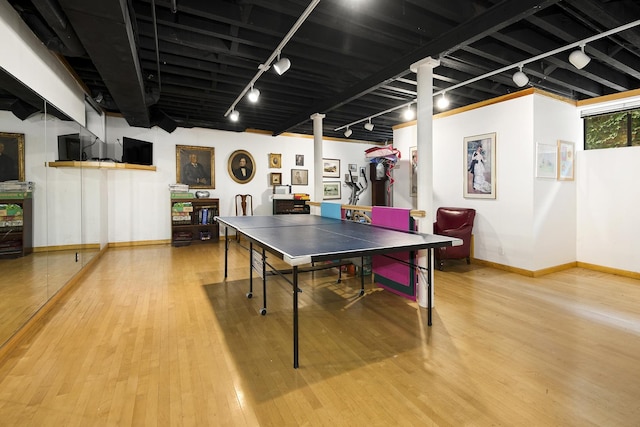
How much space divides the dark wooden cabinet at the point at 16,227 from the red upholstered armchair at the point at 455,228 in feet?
16.5

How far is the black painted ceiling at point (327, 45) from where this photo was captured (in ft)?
9.16

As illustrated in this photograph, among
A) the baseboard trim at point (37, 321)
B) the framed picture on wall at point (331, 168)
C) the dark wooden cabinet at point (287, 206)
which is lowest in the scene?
the baseboard trim at point (37, 321)

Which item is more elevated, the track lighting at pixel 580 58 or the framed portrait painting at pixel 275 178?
the track lighting at pixel 580 58

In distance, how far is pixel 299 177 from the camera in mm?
9008

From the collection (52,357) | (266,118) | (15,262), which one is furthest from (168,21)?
(266,118)

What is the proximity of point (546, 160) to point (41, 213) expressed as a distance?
6.61m

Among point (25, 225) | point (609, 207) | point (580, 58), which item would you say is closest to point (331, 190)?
point (609, 207)

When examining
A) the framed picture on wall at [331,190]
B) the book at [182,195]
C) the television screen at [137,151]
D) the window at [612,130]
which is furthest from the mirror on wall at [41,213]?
the window at [612,130]

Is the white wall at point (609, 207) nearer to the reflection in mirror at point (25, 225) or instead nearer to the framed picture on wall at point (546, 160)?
the framed picture on wall at point (546, 160)

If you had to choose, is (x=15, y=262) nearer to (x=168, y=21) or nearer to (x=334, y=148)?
(x=168, y=21)

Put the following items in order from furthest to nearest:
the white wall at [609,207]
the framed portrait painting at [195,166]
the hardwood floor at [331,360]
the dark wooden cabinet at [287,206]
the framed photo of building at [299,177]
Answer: the framed photo of building at [299,177] < the dark wooden cabinet at [287,206] < the framed portrait painting at [195,166] < the white wall at [609,207] < the hardwood floor at [331,360]

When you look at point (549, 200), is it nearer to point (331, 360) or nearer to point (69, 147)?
point (331, 360)

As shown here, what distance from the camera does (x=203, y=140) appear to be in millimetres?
7707

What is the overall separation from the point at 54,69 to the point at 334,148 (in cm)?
692
